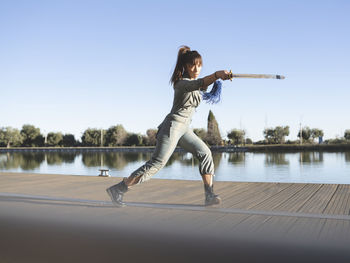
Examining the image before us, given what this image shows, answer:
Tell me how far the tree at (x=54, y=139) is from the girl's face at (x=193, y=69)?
79.2 meters

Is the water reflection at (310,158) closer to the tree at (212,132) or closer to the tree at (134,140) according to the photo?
the tree at (212,132)

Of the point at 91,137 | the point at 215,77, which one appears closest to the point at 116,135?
the point at 91,137

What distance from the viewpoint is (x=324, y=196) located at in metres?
3.44

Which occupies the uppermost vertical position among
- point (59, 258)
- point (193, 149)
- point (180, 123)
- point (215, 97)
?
point (215, 97)

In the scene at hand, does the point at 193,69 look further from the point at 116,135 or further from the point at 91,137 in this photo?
the point at 91,137

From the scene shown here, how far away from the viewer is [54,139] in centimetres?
7844

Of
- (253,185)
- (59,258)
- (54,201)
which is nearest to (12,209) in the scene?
(54,201)

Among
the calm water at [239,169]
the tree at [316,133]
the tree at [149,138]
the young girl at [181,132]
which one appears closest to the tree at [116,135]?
the tree at [149,138]

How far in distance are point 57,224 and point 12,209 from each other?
80 cm

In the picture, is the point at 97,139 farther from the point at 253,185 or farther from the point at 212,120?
the point at 253,185

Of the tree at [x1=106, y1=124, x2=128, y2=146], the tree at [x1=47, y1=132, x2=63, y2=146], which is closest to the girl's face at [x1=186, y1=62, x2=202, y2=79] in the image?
the tree at [x1=106, y1=124, x2=128, y2=146]

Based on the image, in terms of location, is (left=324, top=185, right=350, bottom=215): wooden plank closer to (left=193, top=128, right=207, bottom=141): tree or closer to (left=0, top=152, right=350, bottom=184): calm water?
(left=0, top=152, right=350, bottom=184): calm water

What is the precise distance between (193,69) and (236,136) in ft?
249

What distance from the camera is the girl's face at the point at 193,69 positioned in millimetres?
2914
